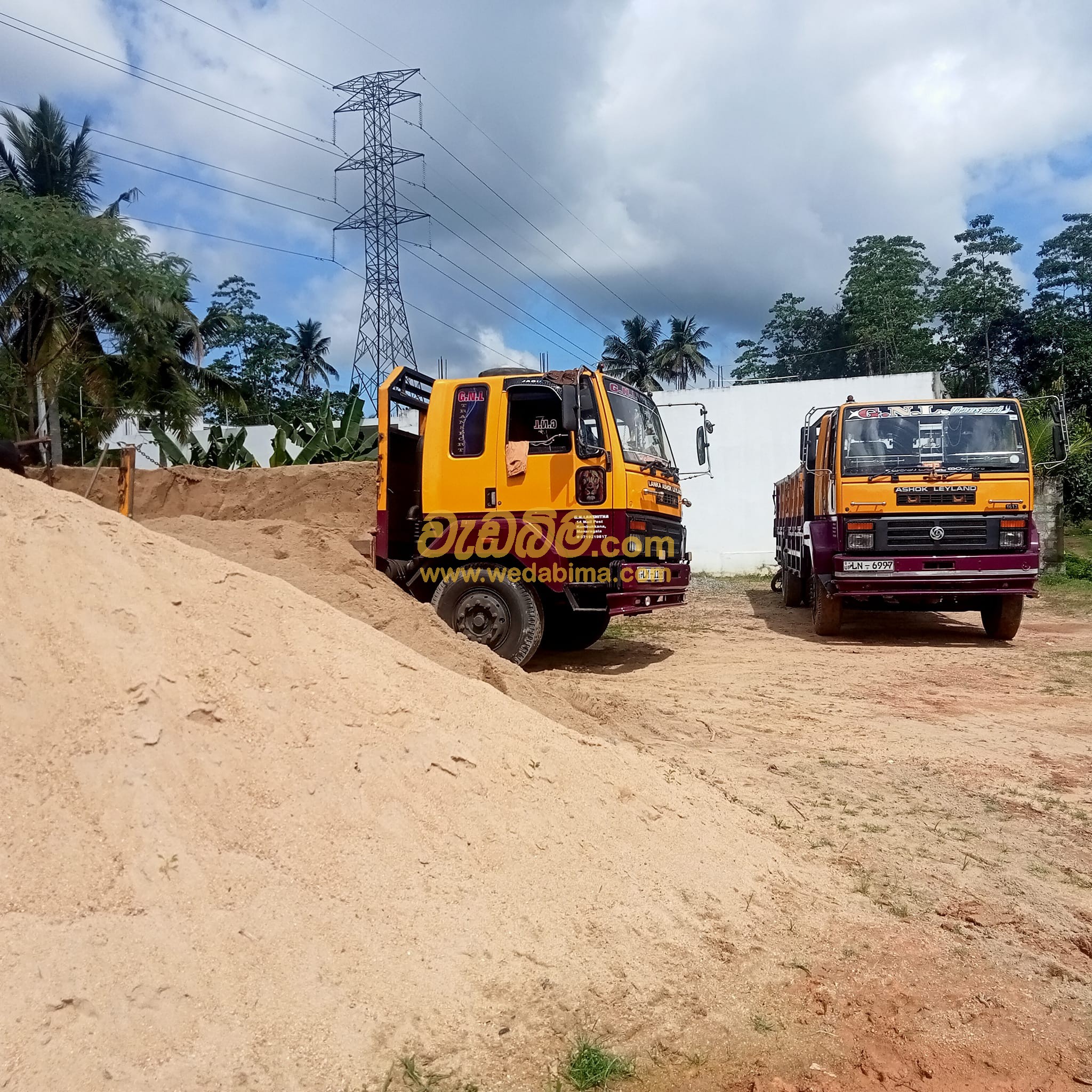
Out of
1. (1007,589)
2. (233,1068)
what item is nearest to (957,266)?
(1007,589)

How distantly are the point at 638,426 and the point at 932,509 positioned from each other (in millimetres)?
3765

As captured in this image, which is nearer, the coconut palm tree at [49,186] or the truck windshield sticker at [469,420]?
the truck windshield sticker at [469,420]

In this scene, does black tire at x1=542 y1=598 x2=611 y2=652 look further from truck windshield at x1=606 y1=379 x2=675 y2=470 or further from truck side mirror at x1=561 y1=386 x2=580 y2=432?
truck side mirror at x1=561 y1=386 x2=580 y2=432

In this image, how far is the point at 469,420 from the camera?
8.39 metres

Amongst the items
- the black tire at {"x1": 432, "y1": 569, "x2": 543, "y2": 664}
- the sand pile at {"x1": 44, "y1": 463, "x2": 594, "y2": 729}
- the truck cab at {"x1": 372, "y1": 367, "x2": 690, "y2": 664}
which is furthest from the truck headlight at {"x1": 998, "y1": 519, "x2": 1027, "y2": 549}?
the sand pile at {"x1": 44, "y1": 463, "x2": 594, "y2": 729}

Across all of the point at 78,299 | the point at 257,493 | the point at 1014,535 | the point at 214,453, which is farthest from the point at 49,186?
the point at 1014,535

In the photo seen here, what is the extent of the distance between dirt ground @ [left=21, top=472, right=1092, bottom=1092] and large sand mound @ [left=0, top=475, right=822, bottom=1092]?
0.09 ft

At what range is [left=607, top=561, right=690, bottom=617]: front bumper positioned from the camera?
7938 mm

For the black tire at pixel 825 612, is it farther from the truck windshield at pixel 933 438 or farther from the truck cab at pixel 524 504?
the truck cab at pixel 524 504

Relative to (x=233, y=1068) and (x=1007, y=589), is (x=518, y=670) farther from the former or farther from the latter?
(x=1007, y=589)

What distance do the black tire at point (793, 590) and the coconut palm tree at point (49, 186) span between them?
1495 cm

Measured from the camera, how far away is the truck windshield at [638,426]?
8.19 metres

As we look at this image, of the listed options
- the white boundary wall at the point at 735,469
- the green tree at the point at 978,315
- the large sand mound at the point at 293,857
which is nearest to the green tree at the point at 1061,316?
the green tree at the point at 978,315

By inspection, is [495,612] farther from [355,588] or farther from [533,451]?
[355,588]
